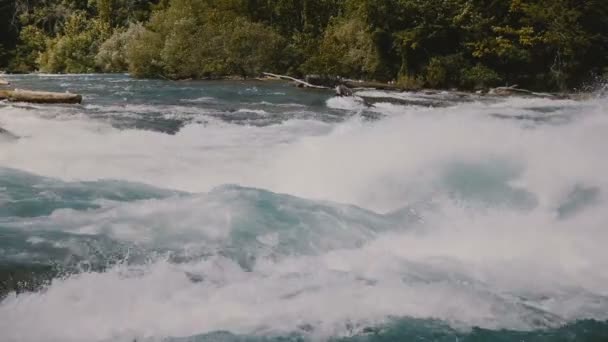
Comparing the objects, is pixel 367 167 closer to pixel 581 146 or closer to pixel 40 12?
pixel 581 146

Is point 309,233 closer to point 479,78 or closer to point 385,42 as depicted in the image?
point 479,78

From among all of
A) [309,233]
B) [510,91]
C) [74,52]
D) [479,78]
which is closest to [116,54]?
[74,52]

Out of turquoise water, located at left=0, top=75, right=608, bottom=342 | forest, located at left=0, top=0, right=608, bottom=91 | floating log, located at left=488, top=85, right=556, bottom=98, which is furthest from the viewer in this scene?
forest, located at left=0, top=0, right=608, bottom=91

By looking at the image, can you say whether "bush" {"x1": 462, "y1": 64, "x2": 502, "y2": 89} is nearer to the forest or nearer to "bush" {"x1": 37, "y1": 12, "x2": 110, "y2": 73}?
the forest

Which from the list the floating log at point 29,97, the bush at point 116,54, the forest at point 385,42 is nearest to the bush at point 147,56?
the forest at point 385,42

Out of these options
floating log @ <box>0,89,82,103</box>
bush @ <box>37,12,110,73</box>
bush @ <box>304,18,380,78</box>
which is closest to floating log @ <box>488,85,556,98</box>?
bush @ <box>304,18,380,78</box>

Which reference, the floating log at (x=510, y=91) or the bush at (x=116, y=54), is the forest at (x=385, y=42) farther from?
the floating log at (x=510, y=91)
